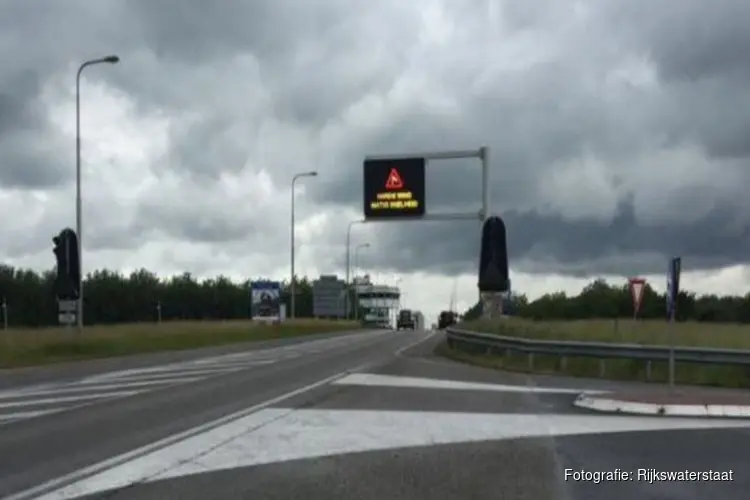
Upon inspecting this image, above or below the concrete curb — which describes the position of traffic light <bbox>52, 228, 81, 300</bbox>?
above

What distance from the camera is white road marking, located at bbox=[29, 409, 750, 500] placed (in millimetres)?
11281

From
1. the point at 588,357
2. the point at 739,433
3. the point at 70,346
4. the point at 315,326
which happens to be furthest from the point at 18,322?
the point at 739,433

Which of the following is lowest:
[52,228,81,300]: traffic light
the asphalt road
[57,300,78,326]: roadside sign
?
the asphalt road

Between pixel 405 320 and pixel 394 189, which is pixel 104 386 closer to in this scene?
pixel 394 189

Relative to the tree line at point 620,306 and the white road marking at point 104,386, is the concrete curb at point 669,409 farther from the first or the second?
the tree line at point 620,306

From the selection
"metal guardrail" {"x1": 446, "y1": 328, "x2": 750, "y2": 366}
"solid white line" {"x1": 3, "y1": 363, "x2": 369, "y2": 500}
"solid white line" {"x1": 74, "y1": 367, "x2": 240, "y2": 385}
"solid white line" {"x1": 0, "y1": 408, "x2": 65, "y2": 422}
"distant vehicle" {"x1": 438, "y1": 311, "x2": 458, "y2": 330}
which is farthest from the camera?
"distant vehicle" {"x1": 438, "y1": 311, "x2": 458, "y2": 330}

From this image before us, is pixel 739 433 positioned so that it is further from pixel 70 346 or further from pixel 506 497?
pixel 70 346

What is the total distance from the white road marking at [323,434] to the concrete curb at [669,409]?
0.66 meters

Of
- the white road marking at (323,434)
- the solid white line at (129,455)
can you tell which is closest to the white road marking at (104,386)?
the solid white line at (129,455)

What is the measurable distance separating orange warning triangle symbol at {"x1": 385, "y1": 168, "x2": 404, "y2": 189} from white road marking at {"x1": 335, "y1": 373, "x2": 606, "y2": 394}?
1890 cm

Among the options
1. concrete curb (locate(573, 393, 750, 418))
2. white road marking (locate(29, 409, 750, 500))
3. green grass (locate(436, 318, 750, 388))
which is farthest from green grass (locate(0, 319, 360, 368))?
concrete curb (locate(573, 393, 750, 418))

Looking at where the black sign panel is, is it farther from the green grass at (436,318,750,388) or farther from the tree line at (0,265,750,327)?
→ the tree line at (0,265,750,327)

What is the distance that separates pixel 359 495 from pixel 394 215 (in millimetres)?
34053

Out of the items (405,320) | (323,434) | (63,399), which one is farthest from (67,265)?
(405,320)
